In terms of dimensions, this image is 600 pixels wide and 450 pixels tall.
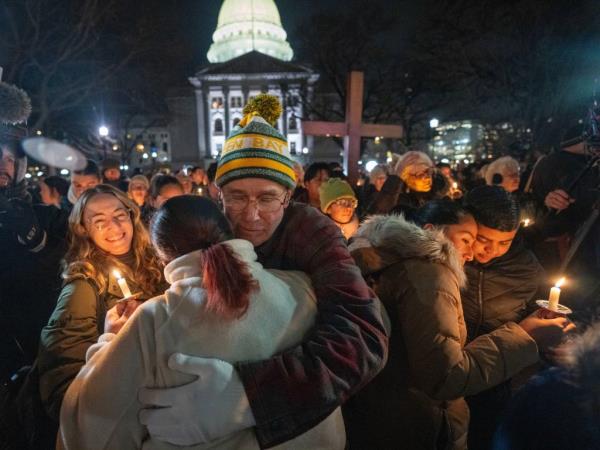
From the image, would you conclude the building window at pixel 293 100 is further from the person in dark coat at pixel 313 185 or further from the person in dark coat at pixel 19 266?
the person in dark coat at pixel 19 266

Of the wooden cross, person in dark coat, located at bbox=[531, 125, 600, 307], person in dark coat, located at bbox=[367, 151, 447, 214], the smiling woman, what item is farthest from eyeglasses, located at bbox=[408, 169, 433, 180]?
the smiling woman

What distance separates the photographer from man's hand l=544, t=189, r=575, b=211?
11.8ft

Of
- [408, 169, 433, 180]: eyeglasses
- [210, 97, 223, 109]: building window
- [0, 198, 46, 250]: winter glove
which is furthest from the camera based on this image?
[210, 97, 223, 109]: building window

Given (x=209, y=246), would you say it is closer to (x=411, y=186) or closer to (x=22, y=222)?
(x=22, y=222)

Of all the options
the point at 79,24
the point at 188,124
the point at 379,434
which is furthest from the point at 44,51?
the point at 188,124

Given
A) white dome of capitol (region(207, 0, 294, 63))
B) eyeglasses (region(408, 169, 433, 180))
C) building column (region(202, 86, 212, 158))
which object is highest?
white dome of capitol (region(207, 0, 294, 63))

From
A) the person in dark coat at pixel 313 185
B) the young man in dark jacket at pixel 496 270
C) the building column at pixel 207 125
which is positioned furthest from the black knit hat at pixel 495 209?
the building column at pixel 207 125

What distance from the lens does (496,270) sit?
2.36 metres

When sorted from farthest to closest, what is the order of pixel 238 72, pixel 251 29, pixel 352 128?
pixel 251 29 → pixel 238 72 → pixel 352 128

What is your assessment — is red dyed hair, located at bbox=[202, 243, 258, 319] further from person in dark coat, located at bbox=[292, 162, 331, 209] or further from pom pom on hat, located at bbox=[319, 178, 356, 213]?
person in dark coat, located at bbox=[292, 162, 331, 209]

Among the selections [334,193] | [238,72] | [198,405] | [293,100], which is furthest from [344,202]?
[238,72]

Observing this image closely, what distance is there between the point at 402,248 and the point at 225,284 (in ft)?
3.30

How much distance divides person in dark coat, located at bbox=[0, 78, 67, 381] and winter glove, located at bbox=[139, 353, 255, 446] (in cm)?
225

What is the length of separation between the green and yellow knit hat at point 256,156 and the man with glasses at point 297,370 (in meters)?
0.21
